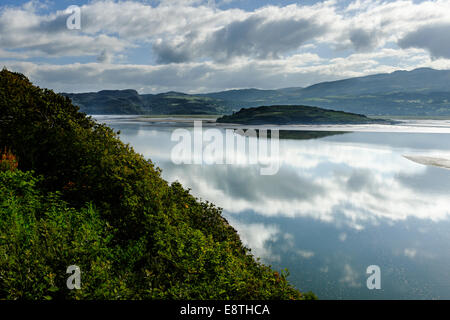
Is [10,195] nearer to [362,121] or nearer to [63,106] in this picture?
[63,106]

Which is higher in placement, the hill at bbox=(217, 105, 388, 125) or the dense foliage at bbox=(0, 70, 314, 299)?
the hill at bbox=(217, 105, 388, 125)

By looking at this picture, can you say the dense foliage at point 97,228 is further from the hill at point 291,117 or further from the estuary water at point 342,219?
the hill at point 291,117

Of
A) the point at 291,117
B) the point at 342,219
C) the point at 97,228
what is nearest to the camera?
the point at 97,228

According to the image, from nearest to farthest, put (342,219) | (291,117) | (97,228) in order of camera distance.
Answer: (97,228) → (342,219) → (291,117)

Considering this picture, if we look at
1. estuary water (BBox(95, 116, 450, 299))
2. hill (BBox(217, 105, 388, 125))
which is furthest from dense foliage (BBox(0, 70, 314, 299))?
hill (BBox(217, 105, 388, 125))

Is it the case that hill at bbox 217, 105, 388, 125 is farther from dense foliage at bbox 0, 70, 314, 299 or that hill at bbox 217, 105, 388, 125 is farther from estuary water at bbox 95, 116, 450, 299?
dense foliage at bbox 0, 70, 314, 299

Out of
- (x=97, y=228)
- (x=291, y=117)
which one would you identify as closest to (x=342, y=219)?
(x=97, y=228)

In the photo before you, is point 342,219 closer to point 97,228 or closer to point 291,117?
point 97,228

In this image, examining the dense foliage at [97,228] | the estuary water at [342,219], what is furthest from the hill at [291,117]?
the dense foliage at [97,228]
